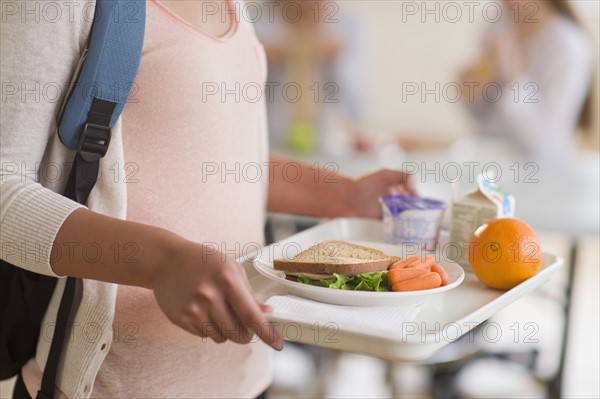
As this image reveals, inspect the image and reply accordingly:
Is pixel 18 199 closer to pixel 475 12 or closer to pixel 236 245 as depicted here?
pixel 236 245

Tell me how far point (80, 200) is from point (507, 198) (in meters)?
0.60

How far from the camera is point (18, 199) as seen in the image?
2.67 feet

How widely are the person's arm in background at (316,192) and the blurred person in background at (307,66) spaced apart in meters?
2.04

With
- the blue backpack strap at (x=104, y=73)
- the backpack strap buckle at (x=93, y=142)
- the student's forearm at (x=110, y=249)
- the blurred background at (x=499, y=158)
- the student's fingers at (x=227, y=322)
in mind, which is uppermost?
the blue backpack strap at (x=104, y=73)

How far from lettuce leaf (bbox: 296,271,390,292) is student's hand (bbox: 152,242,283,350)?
0.59 feet

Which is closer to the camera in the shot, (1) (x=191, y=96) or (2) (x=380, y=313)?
(2) (x=380, y=313)

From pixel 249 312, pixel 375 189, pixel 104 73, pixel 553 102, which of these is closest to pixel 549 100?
pixel 553 102

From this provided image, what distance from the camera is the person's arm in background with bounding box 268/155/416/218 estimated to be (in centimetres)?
126

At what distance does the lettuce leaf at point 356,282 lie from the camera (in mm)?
895

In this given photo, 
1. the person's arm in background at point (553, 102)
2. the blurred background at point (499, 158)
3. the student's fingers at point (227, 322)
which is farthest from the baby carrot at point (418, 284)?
the person's arm in background at point (553, 102)

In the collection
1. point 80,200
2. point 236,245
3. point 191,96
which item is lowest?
point 236,245

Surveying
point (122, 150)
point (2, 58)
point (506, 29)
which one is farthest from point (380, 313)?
point (506, 29)

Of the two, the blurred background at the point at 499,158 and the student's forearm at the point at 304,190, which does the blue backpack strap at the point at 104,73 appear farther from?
the blurred background at the point at 499,158

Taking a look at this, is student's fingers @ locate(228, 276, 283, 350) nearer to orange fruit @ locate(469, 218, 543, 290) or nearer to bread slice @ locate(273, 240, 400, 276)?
bread slice @ locate(273, 240, 400, 276)
